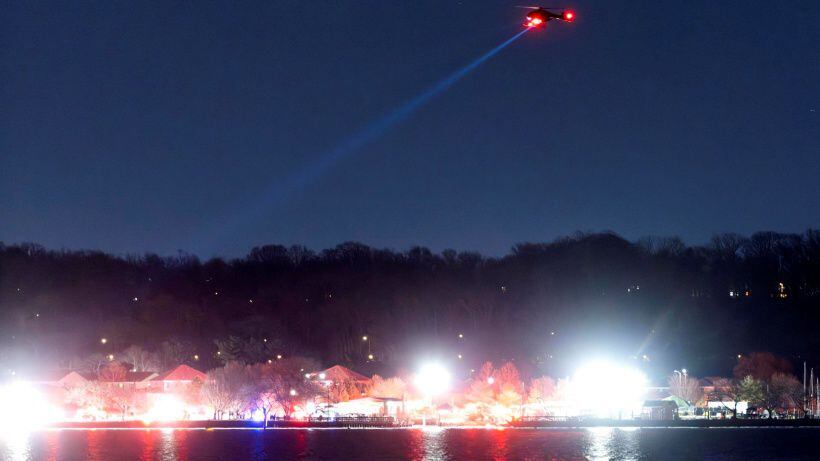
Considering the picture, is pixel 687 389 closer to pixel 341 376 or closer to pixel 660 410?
pixel 660 410

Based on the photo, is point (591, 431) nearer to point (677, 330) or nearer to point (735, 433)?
point (735, 433)

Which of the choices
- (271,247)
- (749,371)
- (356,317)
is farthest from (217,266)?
(749,371)

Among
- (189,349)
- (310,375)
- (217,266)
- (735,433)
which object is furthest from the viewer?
(217,266)

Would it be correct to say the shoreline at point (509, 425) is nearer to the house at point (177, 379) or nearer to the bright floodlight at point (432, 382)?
the bright floodlight at point (432, 382)

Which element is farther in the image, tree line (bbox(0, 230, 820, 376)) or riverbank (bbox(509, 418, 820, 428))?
tree line (bbox(0, 230, 820, 376))

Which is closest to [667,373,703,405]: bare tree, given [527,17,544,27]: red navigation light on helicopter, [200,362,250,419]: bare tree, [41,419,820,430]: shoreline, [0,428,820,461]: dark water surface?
[41,419,820,430]: shoreline

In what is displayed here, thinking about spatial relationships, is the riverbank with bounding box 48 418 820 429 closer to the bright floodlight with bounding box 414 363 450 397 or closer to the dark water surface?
the dark water surface
